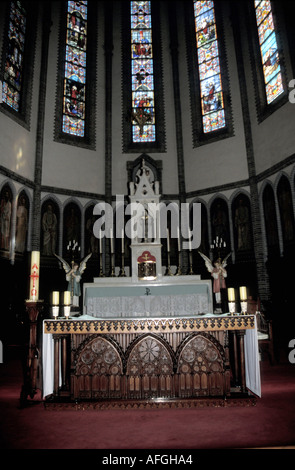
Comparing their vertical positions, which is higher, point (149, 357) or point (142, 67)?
point (142, 67)

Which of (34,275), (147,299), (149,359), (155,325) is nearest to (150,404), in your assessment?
(149,359)

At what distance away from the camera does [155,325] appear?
4.68 metres

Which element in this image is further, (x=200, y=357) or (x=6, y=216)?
(x=6, y=216)

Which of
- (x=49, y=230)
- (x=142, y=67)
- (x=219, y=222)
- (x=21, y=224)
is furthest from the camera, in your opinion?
(x=142, y=67)

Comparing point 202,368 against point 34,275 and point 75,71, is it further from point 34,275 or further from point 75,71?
point 75,71

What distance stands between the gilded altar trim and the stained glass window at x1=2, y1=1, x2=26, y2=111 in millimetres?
10585

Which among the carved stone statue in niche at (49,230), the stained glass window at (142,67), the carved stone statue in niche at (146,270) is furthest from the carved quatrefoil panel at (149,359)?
the stained glass window at (142,67)

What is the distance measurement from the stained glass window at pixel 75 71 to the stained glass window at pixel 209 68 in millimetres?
5464

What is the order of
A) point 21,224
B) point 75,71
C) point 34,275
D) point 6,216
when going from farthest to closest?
point 75,71, point 21,224, point 6,216, point 34,275

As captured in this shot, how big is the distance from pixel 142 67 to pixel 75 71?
3.28 metres

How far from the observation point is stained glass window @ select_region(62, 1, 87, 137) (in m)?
15.2

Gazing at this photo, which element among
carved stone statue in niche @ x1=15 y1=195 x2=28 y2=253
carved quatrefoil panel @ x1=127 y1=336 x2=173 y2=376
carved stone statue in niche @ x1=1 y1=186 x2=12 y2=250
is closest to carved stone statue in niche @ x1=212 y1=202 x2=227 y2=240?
carved stone statue in niche @ x1=15 y1=195 x2=28 y2=253

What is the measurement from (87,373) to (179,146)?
41.2 feet

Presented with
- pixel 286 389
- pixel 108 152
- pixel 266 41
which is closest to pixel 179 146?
pixel 108 152
